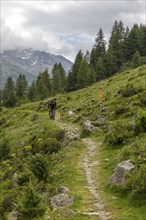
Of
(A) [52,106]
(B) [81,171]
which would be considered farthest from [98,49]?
(B) [81,171]

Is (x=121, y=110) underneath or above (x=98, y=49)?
underneath

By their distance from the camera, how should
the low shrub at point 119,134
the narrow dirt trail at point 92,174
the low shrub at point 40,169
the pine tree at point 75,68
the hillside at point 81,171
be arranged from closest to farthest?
the narrow dirt trail at point 92,174 < the hillside at point 81,171 < the low shrub at point 40,169 < the low shrub at point 119,134 < the pine tree at point 75,68

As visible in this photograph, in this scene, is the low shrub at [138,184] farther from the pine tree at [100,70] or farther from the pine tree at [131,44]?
the pine tree at [131,44]

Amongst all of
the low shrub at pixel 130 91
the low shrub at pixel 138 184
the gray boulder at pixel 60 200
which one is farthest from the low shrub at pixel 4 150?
the low shrub at pixel 138 184

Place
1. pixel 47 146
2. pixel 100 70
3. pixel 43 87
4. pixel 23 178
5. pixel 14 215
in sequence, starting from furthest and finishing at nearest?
pixel 43 87, pixel 100 70, pixel 47 146, pixel 23 178, pixel 14 215

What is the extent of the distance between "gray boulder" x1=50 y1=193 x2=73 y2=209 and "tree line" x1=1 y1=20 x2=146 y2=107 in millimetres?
73552

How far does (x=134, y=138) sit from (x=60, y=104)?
121 feet

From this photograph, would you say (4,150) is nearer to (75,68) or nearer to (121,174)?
(121,174)

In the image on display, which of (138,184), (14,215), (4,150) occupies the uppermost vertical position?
(4,150)

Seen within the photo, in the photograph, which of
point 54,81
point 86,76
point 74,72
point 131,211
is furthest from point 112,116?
point 54,81

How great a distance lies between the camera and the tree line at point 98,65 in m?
94.8

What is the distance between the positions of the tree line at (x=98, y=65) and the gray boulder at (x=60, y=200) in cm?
7355

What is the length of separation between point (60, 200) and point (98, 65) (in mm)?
85237

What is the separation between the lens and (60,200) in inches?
602
